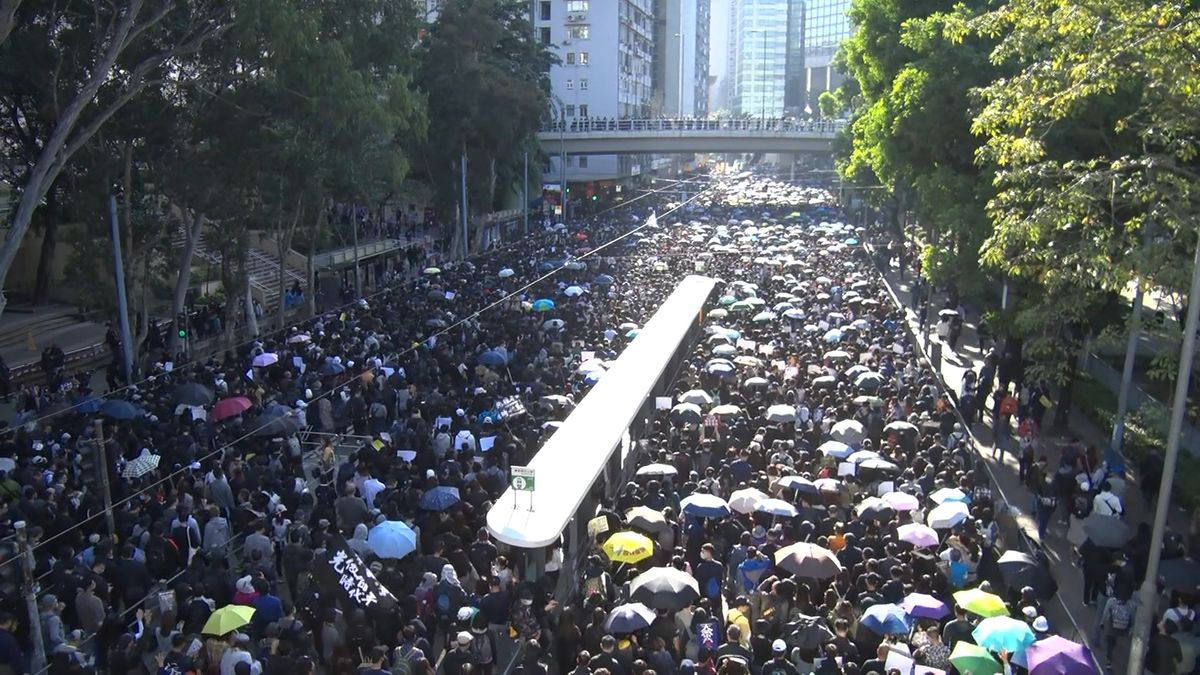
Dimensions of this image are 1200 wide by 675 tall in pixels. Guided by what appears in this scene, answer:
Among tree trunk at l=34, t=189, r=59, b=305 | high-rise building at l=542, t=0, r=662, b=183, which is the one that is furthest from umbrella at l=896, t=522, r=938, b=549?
high-rise building at l=542, t=0, r=662, b=183

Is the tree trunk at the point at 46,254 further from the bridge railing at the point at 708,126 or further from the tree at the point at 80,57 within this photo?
the bridge railing at the point at 708,126

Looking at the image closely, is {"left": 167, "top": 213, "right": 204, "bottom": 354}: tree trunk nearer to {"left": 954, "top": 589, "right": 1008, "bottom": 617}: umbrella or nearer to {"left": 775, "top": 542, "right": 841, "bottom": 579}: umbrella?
{"left": 775, "top": 542, "right": 841, "bottom": 579}: umbrella

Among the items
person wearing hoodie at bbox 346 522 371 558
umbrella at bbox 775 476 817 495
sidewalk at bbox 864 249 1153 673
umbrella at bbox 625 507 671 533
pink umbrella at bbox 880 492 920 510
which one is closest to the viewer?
person wearing hoodie at bbox 346 522 371 558

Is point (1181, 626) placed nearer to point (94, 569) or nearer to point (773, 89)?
point (94, 569)

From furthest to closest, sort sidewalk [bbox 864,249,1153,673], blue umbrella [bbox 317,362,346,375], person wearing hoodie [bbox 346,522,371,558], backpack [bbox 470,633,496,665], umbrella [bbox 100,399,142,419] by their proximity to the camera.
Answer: blue umbrella [bbox 317,362,346,375]
umbrella [bbox 100,399,142,419]
sidewalk [bbox 864,249,1153,673]
person wearing hoodie [bbox 346,522,371,558]
backpack [bbox 470,633,496,665]

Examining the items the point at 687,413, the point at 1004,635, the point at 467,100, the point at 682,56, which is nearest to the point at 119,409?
the point at 687,413

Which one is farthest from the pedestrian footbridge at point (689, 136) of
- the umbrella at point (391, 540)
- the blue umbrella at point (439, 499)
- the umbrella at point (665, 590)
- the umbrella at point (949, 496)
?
the umbrella at point (665, 590)
